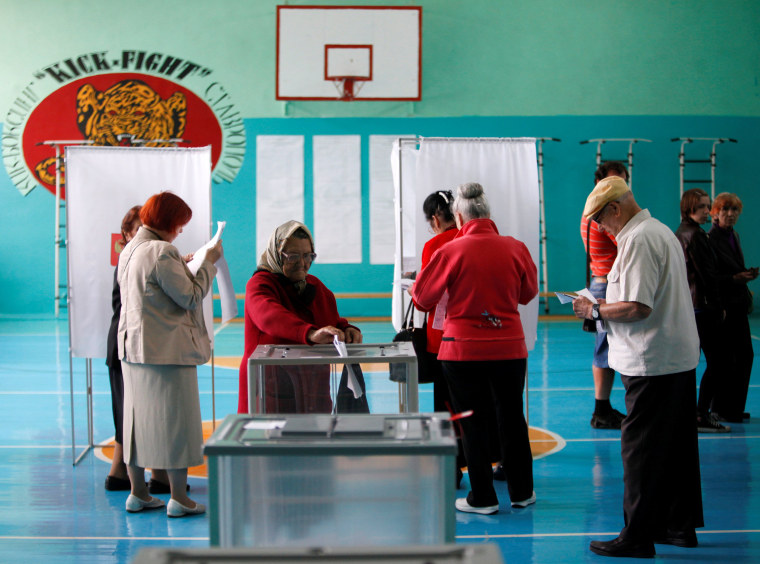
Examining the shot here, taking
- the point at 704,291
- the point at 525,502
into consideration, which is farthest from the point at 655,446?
the point at 704,291

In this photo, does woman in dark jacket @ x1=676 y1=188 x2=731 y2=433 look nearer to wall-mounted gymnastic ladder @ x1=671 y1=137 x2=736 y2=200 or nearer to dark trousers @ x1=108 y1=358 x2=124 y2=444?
dark trousers @ x1=108 y1=358 x2=124 y2=444

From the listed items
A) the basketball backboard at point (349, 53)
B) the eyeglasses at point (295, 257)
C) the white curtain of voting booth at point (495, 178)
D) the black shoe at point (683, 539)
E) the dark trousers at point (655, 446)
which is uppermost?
the basketball backboard at point (349, 53)

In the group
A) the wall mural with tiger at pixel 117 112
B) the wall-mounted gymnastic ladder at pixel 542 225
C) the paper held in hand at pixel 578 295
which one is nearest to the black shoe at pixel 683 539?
the paper held in hand at pixel 578 295

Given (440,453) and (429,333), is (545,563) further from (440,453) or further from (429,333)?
(440,453)

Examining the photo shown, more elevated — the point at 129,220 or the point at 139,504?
the point at 129,220

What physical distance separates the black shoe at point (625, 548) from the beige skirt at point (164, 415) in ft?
4.87

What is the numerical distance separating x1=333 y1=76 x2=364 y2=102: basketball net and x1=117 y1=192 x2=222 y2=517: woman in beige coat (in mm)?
6530

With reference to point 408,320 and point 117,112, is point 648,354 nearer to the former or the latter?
point 408,320

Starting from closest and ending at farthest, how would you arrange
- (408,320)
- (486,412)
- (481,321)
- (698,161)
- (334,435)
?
(334,435), (481,321), (486,412), (408,320), (698,161)

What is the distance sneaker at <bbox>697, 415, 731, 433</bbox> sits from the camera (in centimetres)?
441

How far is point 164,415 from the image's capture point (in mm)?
3037

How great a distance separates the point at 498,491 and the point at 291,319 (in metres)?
1.51

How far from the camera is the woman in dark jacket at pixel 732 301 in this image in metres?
4.51

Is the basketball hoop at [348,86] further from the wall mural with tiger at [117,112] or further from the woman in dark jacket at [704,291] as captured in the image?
the woman in dark jacket at [704,291]
